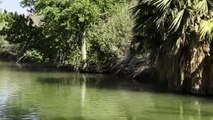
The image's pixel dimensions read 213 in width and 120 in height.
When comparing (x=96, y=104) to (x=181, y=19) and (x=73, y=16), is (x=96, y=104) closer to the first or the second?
(x=181, y=19)

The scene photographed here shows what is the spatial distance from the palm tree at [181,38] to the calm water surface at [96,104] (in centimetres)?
125

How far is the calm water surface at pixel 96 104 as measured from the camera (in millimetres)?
19297

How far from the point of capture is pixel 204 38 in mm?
25328

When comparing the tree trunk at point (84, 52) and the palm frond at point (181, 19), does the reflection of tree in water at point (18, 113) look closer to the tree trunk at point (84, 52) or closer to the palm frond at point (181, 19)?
the palm frond at point (181, 19)

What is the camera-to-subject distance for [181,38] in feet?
86.4

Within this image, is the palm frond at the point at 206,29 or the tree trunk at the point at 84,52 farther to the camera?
the tree trunk at the point at 84,52

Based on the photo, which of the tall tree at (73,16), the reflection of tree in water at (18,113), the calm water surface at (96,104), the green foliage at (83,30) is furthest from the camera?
the tall tree at (73,16)

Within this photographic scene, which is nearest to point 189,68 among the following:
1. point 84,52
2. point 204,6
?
point 204,6

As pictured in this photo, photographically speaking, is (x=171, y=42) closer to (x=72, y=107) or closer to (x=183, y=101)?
(x=183, y=101)

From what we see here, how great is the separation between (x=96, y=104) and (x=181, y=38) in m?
6.18

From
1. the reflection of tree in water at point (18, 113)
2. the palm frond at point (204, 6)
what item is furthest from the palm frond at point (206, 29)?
the reflection of tree in water at point (18, 113)

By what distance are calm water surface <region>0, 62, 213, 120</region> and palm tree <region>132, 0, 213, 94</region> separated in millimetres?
1246

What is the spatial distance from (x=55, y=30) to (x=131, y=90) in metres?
23.2

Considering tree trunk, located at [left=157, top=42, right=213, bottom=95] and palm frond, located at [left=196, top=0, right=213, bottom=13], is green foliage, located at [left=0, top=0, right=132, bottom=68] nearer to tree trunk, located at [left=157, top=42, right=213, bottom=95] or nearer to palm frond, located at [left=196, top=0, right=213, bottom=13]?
tree trunk, located at [left=157, top=42, right=213, bottom=95]
